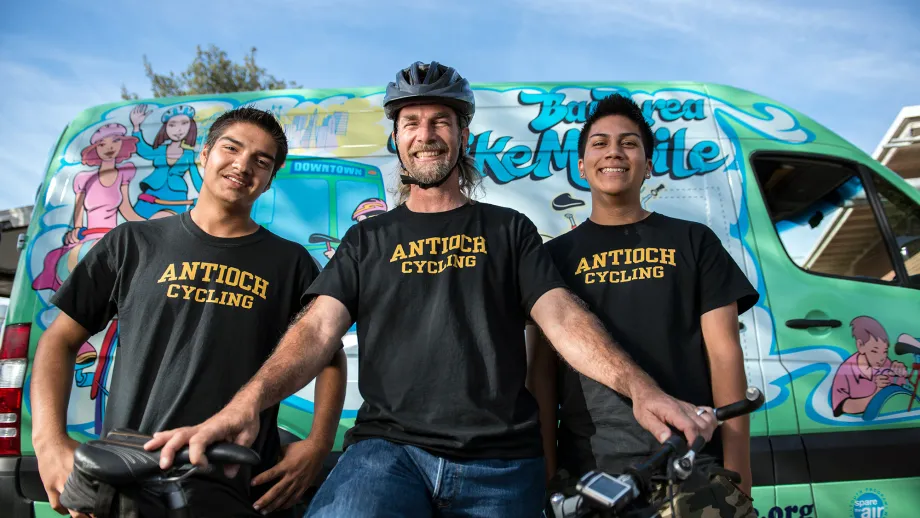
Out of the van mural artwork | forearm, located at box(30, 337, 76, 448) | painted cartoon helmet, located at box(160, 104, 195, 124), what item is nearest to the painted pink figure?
the van mural artwork

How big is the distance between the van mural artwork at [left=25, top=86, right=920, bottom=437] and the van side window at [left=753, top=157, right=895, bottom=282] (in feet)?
0.62

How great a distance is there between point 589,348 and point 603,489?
607 mm

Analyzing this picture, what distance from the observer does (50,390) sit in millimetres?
2406

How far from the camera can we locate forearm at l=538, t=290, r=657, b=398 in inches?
73.5

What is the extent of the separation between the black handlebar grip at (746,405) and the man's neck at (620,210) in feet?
3.75

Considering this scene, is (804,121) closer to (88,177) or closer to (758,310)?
(758,310)

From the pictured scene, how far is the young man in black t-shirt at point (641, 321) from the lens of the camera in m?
2.32

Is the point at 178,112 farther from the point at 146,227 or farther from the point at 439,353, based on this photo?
the point at 439,353

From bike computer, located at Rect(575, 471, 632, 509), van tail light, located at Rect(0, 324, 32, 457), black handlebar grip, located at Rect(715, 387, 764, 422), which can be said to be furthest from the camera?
van tail light, located at Rect(0, 324, 32, 457)

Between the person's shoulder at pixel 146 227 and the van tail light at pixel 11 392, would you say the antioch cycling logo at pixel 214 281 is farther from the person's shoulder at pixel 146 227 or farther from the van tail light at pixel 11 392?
the van tail light at pixel 11 392

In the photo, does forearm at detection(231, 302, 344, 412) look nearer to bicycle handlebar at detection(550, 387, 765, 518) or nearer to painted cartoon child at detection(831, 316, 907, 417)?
bicycle handlebar at detection(550, 387, 765, 518)

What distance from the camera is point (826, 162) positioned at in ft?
13.8

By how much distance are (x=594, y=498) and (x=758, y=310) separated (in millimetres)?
2739

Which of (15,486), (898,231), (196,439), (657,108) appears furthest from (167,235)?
(898,231)
